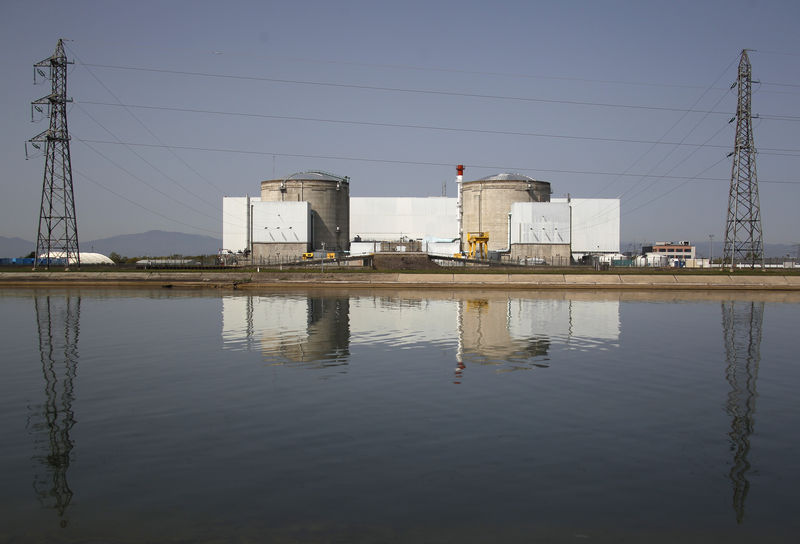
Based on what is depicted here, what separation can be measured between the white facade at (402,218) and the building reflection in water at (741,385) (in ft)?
214

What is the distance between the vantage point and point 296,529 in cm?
655

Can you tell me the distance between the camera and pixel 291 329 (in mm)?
22625

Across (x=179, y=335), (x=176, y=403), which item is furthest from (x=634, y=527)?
(x=179, y=335)

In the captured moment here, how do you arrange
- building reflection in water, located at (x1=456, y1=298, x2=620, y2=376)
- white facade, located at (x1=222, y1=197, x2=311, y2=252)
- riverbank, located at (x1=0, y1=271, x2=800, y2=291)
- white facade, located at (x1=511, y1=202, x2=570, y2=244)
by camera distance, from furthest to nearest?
white facade, located at (x1=511, y1=202, x2=570, y2=244) → white facade, located at (x1=222, y1=197, x2=311, y2=252) → riverbank, located at (x1=0, y1=271, x2=800, y2=291) → building reflection in water, located at (x1=456, y1=298, x2=620, y2=376)

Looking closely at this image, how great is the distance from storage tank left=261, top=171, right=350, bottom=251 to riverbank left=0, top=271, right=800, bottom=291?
3395 cm

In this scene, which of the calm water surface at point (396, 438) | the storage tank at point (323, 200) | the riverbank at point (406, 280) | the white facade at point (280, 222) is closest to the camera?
the calm water surface at point (396, 438)

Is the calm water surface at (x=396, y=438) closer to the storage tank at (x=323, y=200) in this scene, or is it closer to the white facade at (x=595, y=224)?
the storage tank at (x=323, y=200)

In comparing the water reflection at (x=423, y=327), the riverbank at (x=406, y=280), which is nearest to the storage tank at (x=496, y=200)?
the riverbank at (x=406, y=280)

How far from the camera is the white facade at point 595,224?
87.9 meters

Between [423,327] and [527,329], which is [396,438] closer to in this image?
[423,327]

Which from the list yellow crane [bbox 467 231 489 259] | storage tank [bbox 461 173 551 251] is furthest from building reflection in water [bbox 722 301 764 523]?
storage tank [bbox 461 173 551 251]

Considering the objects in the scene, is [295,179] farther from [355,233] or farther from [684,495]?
[684,495]

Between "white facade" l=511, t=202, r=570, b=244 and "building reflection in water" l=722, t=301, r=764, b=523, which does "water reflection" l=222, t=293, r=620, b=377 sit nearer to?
"building reflection in water" l=722, t=301, r=764, b=523

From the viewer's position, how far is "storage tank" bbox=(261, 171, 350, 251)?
86375 millimetres
